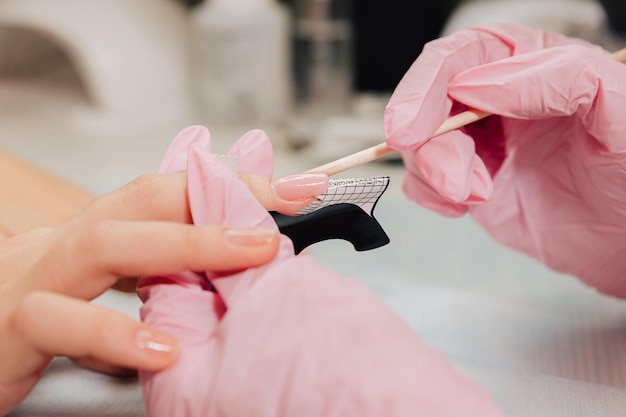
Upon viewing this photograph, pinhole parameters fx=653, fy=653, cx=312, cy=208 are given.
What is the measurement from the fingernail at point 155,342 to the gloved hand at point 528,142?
21 cm

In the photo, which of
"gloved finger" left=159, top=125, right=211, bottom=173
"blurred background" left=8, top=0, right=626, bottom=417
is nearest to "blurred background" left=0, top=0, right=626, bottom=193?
"blurred background" left=8, top=0, right=626, bottom=417

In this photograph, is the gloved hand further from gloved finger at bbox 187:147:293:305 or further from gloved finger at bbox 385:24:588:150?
gloved finger at bbox 187:147:293:305

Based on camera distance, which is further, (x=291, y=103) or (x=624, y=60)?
(x=291, y=103)

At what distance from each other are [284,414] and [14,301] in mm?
201

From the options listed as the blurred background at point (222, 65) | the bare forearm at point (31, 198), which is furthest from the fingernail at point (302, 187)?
the blurred background at point (222, 65)

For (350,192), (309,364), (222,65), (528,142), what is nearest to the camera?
(309,364)

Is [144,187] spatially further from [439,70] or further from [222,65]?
[222,65]

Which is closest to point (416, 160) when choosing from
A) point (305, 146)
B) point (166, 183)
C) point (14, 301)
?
point (166, 183)

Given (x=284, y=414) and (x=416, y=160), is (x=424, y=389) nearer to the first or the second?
(x=284, y=414)

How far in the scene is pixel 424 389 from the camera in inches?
12.9

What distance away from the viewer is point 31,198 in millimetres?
698

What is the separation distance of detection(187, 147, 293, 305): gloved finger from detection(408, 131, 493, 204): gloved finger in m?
0.13

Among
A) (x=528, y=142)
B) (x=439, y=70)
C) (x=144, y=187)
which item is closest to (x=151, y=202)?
(x=144, y=187)

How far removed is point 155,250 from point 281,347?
10 centimetres
